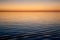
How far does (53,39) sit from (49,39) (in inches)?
3.3

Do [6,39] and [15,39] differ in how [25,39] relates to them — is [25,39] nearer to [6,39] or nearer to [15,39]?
[15,39]

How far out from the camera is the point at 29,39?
2.33m

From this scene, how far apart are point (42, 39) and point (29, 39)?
26 centimetres

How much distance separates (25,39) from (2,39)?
0.46 meters

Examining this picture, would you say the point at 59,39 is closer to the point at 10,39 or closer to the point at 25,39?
the point at 25,39

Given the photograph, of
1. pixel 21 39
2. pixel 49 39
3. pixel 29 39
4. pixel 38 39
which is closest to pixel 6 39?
pixel 21 39

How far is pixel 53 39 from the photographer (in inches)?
92.7

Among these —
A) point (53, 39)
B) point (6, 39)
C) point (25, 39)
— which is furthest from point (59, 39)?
point (6, 39)

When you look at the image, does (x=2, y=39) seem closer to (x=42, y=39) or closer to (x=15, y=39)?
(x=15, y=39)

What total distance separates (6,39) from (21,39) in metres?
0.30

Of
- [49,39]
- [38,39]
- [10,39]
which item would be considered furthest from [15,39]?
[49,39]

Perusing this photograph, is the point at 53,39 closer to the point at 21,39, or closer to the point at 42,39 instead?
the point at 42,39

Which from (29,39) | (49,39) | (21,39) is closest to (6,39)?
(21,39)

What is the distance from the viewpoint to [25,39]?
2.34 meters
